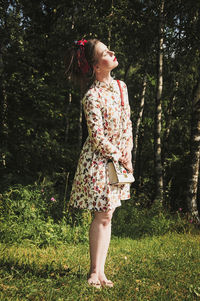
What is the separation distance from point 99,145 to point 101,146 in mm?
22

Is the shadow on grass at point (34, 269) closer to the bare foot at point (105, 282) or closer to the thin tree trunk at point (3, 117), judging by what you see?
the bare foot at point (105, 282)

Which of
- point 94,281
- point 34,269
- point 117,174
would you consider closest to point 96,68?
point 117,174

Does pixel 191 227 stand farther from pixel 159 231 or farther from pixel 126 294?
pixel 126 294

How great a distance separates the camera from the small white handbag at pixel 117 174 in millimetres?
2592

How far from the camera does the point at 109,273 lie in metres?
3.17

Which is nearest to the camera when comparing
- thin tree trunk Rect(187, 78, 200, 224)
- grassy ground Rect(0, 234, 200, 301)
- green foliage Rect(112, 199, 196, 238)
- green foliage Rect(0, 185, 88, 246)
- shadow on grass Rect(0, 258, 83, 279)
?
grassy ground Rect(0, 234, 200, 301)

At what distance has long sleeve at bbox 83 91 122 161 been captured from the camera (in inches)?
103

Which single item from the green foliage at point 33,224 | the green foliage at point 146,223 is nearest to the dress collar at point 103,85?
the green foliage at point 33,224

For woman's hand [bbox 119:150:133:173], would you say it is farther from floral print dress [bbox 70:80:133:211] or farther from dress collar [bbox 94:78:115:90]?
dress collar [bbox 94:78:115:90]

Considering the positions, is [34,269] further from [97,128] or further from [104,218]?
[97,128]

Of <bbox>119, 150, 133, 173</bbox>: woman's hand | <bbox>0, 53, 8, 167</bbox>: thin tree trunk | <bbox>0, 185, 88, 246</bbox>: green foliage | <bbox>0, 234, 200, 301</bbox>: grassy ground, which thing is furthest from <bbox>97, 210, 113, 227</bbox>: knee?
<bbox>0, 53, 8, 167</bbox>: thin tree trunk

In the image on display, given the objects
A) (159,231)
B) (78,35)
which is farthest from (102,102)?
(78,35)

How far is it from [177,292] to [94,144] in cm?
162

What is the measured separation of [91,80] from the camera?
2.86 metres
